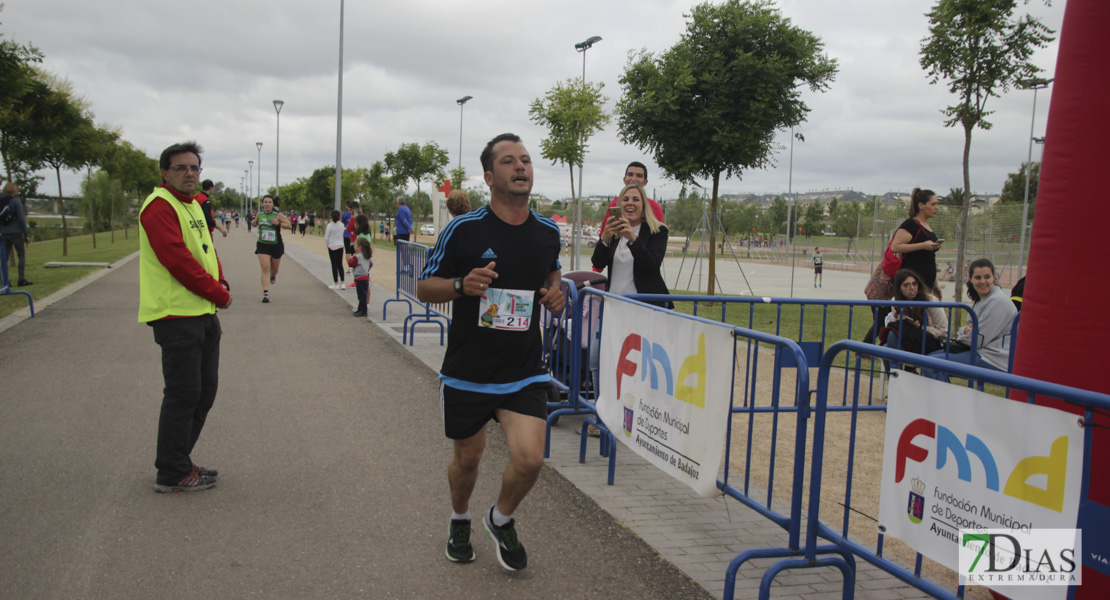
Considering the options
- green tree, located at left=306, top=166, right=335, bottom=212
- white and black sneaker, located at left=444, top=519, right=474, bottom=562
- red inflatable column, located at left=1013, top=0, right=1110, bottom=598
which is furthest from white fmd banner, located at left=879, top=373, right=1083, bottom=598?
green tree, located at left=306, top=166, right=335, bottom=212

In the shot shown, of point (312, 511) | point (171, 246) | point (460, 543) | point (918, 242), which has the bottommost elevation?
point (312, 511)

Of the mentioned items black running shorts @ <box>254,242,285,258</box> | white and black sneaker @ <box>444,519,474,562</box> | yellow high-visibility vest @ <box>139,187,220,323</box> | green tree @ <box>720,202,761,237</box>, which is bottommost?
white and black sneaker @ <box>444,519,474,562</box>

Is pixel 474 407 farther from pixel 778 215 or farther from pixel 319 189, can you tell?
pixel 319 189

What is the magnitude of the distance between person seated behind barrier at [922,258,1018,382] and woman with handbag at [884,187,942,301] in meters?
0.51

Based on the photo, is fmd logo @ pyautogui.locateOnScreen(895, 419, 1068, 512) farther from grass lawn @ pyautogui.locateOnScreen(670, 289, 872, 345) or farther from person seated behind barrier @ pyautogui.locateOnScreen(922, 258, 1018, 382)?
grass lawn @ pyautogui.locateOnScreen(670, 289, 872, 345)

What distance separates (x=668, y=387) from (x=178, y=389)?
2796 millimetres

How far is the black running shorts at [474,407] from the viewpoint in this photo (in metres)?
3.49

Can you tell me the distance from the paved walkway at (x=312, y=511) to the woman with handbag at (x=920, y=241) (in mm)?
3956

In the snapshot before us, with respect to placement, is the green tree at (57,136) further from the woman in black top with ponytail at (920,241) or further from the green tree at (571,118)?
the woman in black top with ponytail at (920,241)

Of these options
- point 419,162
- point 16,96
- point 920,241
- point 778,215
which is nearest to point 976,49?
point 920,241

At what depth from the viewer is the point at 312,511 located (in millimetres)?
4305

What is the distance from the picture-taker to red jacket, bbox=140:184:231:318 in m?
4.37

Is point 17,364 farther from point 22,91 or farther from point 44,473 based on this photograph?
point 22,91

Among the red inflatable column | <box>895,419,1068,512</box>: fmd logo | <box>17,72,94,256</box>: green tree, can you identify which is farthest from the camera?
<box>17,72,94,256</box>: green tree
